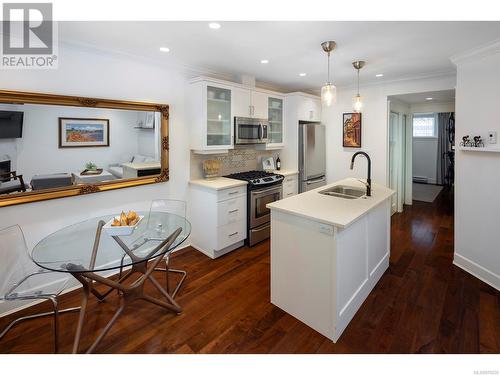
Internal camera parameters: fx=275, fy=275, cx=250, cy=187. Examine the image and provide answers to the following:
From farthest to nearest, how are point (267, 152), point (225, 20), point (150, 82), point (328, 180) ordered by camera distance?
point (328, 180), point (267, 152), point (150, 82), point (225, 20)

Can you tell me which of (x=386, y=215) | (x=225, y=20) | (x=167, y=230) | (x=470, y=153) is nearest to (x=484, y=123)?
(x=470, y=153)

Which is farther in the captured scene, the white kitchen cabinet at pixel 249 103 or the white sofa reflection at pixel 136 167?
the white kitchen cabinet at pixel 249 103

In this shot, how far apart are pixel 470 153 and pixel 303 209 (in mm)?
2059

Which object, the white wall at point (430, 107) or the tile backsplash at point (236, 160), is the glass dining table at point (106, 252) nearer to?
the tile backsplash at point (236, 160)

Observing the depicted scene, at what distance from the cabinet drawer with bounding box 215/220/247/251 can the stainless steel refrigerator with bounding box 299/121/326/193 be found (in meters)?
1.51

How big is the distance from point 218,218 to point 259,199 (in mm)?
714

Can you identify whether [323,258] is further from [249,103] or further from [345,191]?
[249,103]

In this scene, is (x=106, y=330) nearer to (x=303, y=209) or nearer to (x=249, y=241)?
(x=303, y=209)

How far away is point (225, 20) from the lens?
2.15m

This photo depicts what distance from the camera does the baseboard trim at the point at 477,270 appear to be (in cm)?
270

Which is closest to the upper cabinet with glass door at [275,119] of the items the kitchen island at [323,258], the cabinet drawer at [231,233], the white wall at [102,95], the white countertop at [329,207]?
the white wall at [102,95]

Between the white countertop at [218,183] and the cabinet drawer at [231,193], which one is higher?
the white countertop at [218,183]

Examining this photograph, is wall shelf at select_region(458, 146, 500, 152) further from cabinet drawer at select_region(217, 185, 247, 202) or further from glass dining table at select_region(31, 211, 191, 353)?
glass dining table at select_region(31, 211, 191, 353)

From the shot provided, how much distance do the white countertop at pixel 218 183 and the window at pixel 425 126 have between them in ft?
23.8
